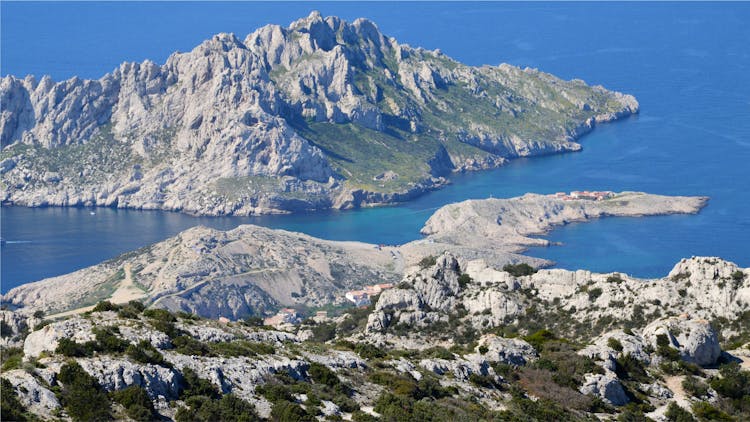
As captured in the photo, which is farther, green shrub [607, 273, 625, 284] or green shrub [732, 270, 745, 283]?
green shrub [607, 273, 625, 284]

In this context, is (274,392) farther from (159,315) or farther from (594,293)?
(594,293)

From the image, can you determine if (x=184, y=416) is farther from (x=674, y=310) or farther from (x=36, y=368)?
(x=674, y=310)

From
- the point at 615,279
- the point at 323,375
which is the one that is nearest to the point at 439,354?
the point at 323,375

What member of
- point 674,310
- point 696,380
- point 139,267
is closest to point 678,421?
point 696,380

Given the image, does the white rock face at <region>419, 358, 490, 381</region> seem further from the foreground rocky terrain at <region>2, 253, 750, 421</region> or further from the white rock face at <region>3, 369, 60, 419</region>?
the white rock face at <region>3, 369, 60, 419</region>

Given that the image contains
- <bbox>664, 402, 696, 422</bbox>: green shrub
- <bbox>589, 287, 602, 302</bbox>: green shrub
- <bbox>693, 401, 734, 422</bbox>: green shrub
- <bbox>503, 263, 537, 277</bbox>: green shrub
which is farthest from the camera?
<bbox>503, 263, 537, 277</bbox>: green shrub

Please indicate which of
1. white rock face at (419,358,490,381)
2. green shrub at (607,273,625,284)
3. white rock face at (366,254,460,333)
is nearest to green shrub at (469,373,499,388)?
white rock face at (419,358,490,381)
